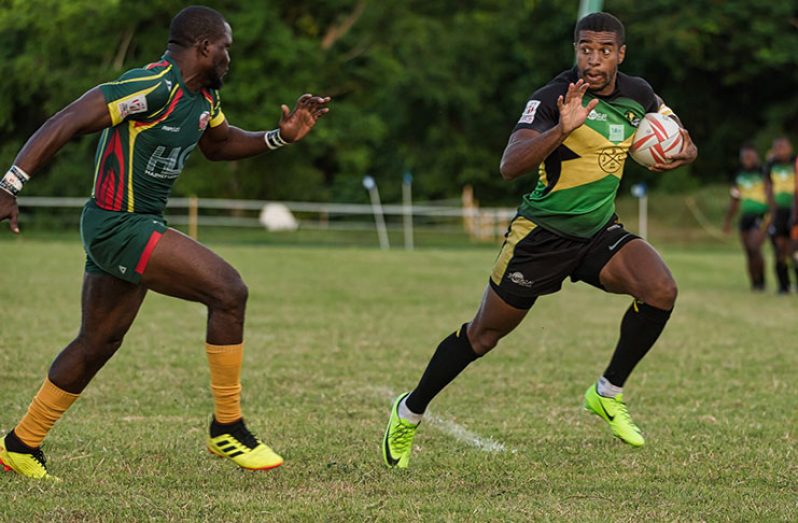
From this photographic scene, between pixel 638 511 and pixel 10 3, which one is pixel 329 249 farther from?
pixel 638 511

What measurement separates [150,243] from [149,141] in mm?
448

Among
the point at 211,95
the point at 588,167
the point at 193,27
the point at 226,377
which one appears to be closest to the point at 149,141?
the point at 211,95

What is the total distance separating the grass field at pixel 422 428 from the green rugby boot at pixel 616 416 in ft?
0.35

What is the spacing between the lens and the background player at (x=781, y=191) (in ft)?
56.5

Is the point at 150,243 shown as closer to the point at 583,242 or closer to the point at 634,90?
the point at 583,242

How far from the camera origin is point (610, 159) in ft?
19.7

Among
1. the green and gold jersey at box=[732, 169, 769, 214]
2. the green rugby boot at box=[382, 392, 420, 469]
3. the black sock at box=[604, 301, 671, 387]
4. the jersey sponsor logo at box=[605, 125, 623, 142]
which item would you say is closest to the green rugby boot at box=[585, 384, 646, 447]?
the black sock at box=[604, 301, 671, 387]

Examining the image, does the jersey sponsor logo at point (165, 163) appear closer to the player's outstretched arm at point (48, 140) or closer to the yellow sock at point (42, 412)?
the player's outstretched arm at point (48, 140)

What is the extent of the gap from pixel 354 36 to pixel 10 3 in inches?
625

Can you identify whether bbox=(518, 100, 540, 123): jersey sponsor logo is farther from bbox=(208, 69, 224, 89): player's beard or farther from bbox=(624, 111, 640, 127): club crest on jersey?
bbox=(208, 69, 224, 89): player's beard

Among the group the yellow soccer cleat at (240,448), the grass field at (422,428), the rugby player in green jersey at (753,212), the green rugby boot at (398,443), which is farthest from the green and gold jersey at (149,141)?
the rugby player in green jersey at (753,212)

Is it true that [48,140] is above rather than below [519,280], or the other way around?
above

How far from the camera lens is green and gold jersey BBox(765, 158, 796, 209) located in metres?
17.3

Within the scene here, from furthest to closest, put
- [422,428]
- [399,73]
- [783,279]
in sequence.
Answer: [399,73], [783,279], [422,428]
